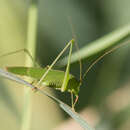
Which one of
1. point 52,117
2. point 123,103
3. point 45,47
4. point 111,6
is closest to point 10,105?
point 52,117

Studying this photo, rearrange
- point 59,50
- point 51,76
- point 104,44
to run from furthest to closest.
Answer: point 59,50 → point 51,76 → point 104,44

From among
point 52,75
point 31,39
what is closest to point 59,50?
point 52,75

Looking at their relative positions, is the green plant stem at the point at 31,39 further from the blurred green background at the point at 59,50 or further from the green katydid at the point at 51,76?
the blurred green background at the point at 59,50

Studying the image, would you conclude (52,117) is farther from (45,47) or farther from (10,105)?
(45,47)

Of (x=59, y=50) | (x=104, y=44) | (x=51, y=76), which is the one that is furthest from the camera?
(x=59, y=50)

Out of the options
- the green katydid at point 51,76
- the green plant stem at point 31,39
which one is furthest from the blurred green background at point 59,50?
the green plant stem at point 31,39

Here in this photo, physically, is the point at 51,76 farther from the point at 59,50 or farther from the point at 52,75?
the point at 59,50

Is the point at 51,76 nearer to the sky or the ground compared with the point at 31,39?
nearer to the ground

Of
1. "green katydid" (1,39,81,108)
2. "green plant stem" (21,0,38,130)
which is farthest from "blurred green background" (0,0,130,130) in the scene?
"green plant stem" (21,0,38,130)
